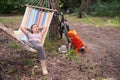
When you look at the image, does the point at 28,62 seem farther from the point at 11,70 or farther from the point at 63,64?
the point at 63,64

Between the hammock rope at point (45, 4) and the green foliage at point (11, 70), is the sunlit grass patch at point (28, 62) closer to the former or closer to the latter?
the green foliage at point (11, 70)

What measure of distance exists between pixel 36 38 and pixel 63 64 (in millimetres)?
753

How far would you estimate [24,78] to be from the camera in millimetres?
4992

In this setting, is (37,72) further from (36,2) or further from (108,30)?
(108,30)

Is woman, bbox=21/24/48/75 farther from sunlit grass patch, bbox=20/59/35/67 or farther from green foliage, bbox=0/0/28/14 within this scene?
green foliage, bbox=0/0/28/14

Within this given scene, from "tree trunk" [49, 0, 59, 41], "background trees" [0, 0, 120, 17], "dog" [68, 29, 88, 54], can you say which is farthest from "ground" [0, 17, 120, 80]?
"background trees" [0, 0, 120, 17]

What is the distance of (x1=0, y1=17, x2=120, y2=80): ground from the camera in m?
5.12

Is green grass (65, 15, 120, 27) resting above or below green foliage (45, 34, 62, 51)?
below

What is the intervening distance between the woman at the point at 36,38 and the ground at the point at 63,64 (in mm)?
223

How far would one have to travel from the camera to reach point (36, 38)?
5414 millimetres

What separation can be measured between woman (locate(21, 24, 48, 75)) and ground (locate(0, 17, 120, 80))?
223 millimetres

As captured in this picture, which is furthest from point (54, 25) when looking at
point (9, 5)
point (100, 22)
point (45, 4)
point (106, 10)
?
point (9, 5)

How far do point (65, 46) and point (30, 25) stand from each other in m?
0.89

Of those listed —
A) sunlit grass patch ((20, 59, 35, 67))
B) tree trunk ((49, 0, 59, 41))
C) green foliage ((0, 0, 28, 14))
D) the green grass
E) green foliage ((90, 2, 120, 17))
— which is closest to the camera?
sunlit grass patch ((20, 59, 35, 67))
